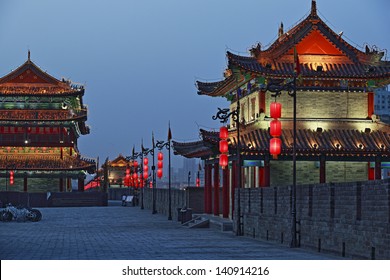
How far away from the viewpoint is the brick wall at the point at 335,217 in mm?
21016

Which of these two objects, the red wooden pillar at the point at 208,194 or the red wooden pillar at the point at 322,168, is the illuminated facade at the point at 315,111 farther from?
the red wooden pillar at the point at 208,194

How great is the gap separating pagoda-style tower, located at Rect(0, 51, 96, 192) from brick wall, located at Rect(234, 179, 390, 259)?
4911 centimetres

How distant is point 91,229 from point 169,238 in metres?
8.97

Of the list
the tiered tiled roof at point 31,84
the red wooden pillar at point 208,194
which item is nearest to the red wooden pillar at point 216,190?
the red wooden pillar at point 208,194

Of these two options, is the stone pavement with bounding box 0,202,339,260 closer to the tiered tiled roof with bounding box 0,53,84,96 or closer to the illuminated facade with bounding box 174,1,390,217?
the illuminated facade with bounding box 174,1,390,217

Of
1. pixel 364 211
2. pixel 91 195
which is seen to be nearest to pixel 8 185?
pixel 91 195

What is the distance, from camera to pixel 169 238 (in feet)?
105

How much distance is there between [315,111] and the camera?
142 ft

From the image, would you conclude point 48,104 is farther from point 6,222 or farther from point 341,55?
point 341,55

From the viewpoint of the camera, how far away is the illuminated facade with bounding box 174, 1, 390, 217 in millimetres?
42062

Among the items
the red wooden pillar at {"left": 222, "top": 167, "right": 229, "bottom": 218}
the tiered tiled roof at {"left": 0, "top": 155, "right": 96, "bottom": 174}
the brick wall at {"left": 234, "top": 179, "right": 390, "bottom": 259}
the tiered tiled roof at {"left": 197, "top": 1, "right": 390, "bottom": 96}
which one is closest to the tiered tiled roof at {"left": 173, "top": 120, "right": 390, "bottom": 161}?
the tiered tiled roof at {"left": 197, "top": 1, "right": 390, "bottom": 96}

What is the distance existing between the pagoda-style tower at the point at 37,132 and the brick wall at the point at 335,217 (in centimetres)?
4911

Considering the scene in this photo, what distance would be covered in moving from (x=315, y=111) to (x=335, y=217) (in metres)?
19.3

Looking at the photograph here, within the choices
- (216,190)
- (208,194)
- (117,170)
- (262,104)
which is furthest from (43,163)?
(117,170)
